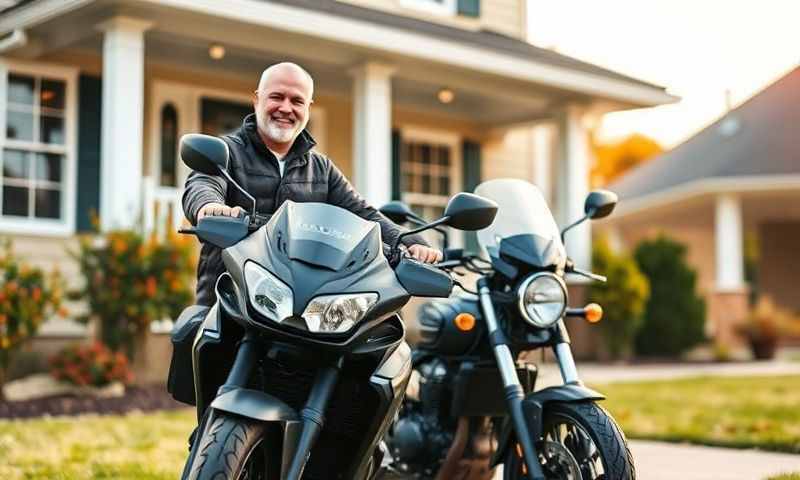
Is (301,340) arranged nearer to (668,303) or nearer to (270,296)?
(270,296)

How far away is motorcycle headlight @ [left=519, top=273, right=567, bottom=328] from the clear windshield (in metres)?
0.21

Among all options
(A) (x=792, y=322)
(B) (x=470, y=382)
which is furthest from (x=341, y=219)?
(A) (x=792, y=322)

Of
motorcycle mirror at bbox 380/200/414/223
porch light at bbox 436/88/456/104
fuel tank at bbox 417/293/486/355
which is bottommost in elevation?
fuel tank at bbox 417/293/486/355

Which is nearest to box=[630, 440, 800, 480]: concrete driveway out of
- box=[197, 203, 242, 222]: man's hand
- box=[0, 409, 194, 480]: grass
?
box=[0, 409, 194, 480]: grass

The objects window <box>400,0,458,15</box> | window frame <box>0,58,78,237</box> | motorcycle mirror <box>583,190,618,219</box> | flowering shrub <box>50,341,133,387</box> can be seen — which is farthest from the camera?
window <box>400,0,458,15</box>

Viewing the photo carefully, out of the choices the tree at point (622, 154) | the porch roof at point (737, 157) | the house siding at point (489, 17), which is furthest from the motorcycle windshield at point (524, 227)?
the tree at point (622, 154)

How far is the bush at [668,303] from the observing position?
1672cm

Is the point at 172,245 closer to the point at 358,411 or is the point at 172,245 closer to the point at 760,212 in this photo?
the point at 358,411

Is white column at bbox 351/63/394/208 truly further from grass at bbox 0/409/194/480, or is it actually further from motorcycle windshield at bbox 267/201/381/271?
motorcycle windshield at bbox 267/201/381/271

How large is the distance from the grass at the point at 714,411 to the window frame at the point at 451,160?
155 inches

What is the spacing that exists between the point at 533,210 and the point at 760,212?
68.0ft

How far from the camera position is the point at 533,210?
4.27 metres

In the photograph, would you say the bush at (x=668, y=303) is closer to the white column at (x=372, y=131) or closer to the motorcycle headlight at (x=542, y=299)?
the white column at (x=372, y=131)

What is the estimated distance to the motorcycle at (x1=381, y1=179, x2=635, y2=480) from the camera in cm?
358
